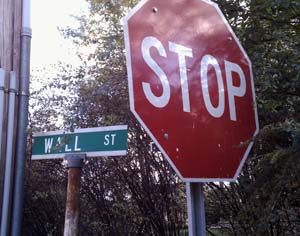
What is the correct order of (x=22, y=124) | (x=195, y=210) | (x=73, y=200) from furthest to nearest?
1. (x=22, y=124)
2. (x=73, y=200)
3. (x=195, y=210)

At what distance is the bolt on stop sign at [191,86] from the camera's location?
1232mm


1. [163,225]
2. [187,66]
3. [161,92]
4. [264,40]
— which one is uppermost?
[264,40]

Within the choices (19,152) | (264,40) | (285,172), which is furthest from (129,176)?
(285,172)

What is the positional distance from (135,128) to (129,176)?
606 mm

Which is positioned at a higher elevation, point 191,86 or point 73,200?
point 191,86

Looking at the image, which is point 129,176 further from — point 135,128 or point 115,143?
point 115,143

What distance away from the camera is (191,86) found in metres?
1.36

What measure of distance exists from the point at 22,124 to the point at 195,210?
300 centimetres

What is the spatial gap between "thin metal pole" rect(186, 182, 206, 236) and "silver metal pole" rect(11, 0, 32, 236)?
2847mm

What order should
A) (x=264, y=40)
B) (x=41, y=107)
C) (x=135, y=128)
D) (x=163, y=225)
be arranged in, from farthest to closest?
(x=41, y=107), (x=163, y=225), (x=135, y=128), (x=264, y=40)

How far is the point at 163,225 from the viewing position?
155 inches

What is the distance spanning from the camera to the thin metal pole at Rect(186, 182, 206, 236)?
51.5 inches

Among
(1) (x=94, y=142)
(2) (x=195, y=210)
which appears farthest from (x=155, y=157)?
(2) (x=195, y=210)

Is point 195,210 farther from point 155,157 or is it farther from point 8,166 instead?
point 8,166
